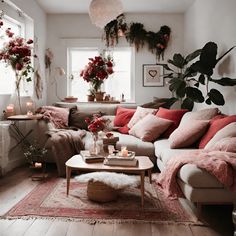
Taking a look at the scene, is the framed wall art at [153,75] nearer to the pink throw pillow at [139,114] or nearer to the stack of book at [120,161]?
the pink throw pillow at [139,114]

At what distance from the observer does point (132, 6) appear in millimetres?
5867

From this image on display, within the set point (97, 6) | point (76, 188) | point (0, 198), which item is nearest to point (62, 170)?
point (76, 188)

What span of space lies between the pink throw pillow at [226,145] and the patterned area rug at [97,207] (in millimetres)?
662

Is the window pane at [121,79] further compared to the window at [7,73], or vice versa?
the window pane at [121,79]

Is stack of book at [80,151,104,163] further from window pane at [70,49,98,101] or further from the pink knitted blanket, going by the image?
window pane at [70,49,98,101]

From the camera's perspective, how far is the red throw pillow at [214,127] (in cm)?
353

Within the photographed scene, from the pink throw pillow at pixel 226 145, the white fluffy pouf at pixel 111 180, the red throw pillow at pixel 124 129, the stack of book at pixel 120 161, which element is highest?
the pink throw pillow at pixel 226 145

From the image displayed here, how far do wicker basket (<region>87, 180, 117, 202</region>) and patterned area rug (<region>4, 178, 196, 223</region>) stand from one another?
5 cm

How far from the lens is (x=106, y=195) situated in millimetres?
3170

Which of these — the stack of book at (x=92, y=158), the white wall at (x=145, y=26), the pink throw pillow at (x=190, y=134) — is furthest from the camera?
the white wall at (x=145, y=26)

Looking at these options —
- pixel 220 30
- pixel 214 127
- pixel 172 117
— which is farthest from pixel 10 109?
pixel 220 30

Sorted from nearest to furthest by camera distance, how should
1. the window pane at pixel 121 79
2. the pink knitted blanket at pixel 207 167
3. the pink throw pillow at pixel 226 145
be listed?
the pink knitted blanket at pixel 207 167
the pink throw pillow at pixel 226 145
the window pane at pixel 121 79

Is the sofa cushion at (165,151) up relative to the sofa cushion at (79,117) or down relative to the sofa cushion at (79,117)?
down

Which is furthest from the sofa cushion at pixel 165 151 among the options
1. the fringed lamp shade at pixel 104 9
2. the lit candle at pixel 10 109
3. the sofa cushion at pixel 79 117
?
the lit candle at pixel 10 109
